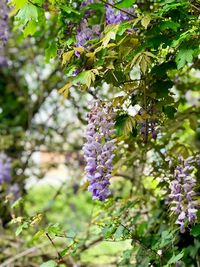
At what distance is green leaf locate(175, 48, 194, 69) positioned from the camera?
2.02m

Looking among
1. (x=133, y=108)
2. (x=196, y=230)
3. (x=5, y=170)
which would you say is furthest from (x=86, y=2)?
(x=5, y=170)

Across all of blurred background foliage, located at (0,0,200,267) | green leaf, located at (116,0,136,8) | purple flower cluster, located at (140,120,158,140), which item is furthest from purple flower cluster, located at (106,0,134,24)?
purple flower cluster, located at (140,120,158,140)

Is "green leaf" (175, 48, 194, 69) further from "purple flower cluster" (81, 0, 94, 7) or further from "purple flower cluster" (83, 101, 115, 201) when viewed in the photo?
"purple flower cluster" (81, 0, 94, 7)

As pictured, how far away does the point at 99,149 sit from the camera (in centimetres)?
212

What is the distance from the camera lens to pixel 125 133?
2121mm

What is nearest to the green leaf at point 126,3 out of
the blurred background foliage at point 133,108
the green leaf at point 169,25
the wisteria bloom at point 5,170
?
the blurred background foliage at point 133,108

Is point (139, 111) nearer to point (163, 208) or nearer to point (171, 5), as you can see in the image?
point (171, 5)

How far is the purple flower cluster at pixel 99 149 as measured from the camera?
2090mm

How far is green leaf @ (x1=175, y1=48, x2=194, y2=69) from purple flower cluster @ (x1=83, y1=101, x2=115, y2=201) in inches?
12.3

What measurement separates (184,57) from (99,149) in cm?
45

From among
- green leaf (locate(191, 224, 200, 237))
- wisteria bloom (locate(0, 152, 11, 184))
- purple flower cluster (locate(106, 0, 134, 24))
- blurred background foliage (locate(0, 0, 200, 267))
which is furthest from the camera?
wisteria bloom (locate(0, 152, 11, 184))

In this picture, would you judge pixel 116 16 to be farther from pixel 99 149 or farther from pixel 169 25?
pixel 99 149

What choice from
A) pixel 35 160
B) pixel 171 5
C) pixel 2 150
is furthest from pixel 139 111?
pixel 35 160

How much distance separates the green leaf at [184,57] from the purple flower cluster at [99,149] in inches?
12.3
